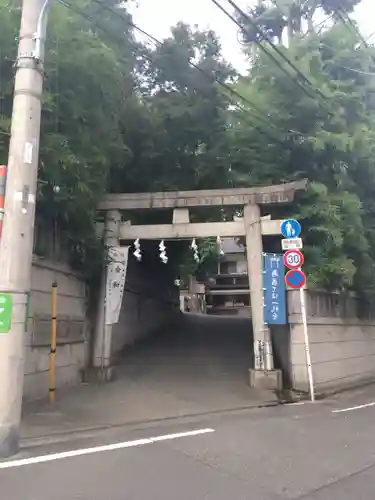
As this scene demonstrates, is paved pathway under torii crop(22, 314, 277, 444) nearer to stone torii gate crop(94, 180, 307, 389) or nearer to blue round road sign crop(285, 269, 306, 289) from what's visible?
stone torii gate crop(94, 180, 307, 389)

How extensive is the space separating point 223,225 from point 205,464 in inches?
291

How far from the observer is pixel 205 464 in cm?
557

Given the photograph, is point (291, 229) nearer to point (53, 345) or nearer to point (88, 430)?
point (53, 345)

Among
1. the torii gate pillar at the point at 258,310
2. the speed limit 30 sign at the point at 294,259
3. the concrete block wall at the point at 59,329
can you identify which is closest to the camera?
the concrete block wall at the point at 59,329

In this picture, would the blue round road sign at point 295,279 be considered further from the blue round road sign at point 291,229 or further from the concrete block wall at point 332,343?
the concrete block wall at point 332,343

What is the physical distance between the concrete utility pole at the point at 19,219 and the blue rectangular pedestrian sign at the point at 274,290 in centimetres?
673

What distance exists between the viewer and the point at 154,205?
1229 cm

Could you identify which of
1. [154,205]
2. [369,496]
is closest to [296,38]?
[154,205]

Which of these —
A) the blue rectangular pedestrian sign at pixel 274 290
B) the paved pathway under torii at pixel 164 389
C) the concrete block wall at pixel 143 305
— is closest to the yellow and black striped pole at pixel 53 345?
the paved pathway under torii at pixel 164 389

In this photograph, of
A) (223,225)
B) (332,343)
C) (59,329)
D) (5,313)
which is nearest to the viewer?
(5,313)

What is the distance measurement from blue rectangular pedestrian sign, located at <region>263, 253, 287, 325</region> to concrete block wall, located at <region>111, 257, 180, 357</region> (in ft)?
13.7

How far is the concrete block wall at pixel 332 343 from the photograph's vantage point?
1198 centimetres

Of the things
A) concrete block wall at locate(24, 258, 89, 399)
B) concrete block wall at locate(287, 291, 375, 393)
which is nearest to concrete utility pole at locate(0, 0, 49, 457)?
concrete block wall at locate(24, 258, 89, 399)

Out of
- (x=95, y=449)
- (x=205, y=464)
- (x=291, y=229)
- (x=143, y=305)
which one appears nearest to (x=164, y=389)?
(x=291, y=229)
